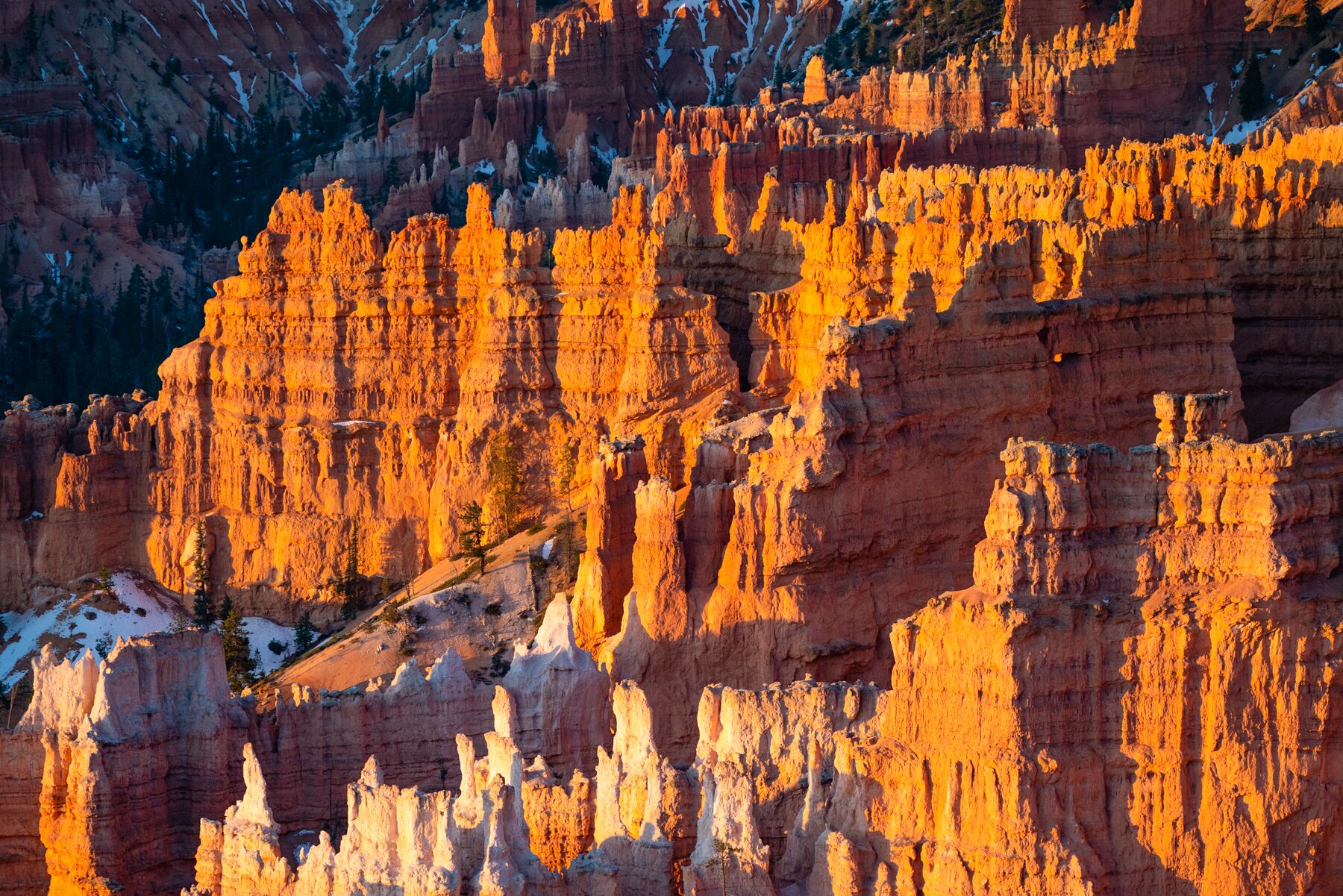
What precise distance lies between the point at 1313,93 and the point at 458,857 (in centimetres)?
5456

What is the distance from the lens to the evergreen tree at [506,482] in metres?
64.7

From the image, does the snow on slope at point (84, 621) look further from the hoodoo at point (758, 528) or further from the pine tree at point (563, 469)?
the pine tree at point (563, 469)

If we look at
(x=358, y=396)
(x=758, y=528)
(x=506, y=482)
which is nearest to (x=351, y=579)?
(x=358, y=396)

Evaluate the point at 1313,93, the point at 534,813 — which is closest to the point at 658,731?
the point at 534,813

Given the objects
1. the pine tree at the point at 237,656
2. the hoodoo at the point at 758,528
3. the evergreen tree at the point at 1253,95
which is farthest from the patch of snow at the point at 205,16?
the pine tree at the point at 237,656

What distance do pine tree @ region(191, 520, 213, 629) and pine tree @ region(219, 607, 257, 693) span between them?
1.76 m

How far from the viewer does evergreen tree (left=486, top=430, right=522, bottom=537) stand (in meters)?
64.7

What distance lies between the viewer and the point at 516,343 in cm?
6719

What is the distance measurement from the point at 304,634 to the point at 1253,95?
38.8m

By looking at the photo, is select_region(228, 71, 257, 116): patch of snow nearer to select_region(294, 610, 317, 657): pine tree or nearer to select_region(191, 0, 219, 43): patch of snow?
select_region(191, 0, 219, 43): patch of snow

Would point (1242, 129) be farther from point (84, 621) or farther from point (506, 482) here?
point (84, 621)

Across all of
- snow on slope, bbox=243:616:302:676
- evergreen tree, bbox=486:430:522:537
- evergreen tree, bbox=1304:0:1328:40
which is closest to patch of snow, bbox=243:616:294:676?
snow on slope, bbox=243:616:302:676

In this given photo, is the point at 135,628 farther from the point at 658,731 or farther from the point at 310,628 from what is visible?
the point at 658,731

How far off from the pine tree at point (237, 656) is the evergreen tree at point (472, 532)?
4.61 meters
